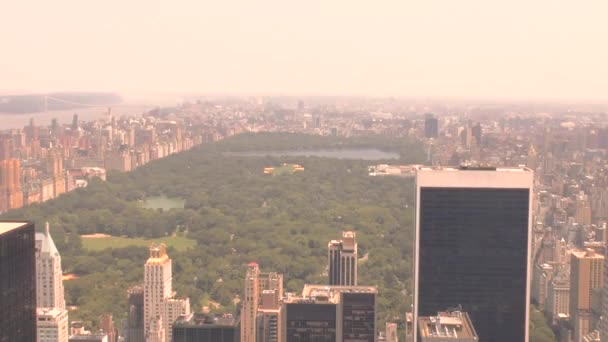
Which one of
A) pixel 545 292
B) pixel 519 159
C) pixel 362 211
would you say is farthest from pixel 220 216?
pixel 545 292

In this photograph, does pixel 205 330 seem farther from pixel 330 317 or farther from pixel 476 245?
pixel 476 245

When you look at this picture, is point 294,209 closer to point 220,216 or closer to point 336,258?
point 220,216

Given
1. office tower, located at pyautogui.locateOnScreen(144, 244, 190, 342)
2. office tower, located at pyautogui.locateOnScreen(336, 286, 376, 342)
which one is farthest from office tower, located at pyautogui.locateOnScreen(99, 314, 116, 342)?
office tower, located at pyautogui.locateOnScreen(336, 286, 376, 342)

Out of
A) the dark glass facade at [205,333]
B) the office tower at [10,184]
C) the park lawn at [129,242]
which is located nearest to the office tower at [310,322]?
the dark glass facade at [205,333]

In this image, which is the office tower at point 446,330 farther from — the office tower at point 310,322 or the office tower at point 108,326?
the office tower at point 108,326

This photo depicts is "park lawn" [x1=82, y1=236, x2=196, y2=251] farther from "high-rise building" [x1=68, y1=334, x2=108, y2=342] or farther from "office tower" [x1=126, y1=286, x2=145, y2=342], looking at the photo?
"high-rise building" [x1=68, y1=334, x2=108, y2=342]

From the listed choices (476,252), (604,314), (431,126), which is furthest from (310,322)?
(431,126)
